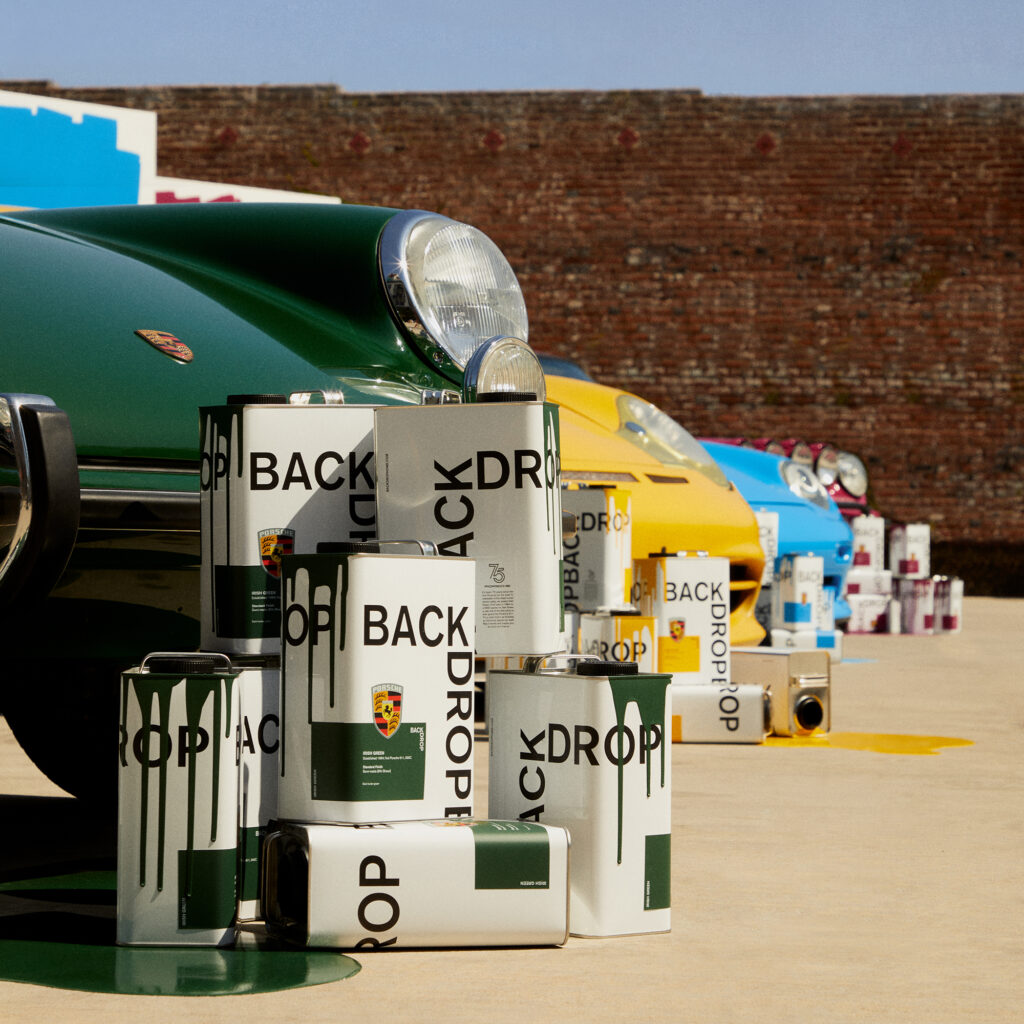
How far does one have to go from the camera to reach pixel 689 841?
104 inches

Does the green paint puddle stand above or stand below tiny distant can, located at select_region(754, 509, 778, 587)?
below

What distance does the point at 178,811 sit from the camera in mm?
1877

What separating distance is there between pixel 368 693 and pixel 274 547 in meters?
0.29

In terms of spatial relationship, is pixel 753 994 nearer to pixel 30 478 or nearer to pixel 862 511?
pixel 30 478

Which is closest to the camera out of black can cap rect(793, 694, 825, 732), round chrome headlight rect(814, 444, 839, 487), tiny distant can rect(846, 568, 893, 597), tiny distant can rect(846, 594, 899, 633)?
black can cap rect(793, 694, 825, 732)

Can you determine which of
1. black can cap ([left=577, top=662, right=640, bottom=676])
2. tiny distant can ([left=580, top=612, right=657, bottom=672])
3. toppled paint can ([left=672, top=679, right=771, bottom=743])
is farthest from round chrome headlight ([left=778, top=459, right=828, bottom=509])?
black can cap ([left=577, top=662, right=640, bottom=676])

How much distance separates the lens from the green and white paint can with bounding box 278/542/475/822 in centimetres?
188

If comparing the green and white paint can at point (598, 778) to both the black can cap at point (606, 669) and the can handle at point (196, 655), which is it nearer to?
the black can cap at point (606, 669)

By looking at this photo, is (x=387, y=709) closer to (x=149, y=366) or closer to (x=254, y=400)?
(x=254, y=400)

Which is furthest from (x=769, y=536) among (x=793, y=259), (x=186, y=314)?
(x=793, y=259)

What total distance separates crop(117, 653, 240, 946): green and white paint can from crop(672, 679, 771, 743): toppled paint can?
230 cm

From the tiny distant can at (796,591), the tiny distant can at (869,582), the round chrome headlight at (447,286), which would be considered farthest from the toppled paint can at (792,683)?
the tiny distant can at (869,582)

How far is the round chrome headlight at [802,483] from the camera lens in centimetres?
757

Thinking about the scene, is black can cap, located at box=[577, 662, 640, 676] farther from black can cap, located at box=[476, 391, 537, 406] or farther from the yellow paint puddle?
the yellow paint puddle
